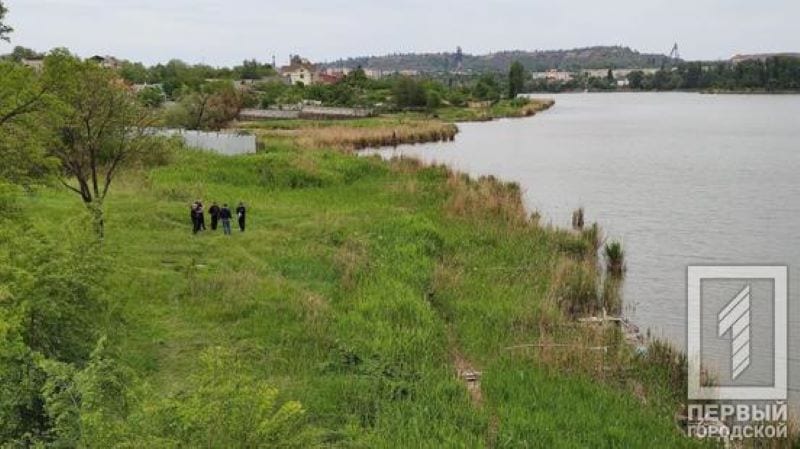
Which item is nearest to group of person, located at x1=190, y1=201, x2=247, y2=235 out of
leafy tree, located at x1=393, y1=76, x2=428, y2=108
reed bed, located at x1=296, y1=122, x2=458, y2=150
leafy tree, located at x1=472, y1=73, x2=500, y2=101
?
reed bed, located at x1=296, y1=122, x2=458, y2=150

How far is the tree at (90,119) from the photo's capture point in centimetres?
1862

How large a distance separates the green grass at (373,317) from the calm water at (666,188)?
9.82ft

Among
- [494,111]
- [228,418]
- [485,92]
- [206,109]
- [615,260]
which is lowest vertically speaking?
[615,260]

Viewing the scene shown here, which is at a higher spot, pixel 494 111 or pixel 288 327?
pixel 494 111

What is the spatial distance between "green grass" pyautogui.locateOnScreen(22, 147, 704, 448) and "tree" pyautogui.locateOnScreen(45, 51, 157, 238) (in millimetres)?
2050

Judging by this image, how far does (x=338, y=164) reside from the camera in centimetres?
3528

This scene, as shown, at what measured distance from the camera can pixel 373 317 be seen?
47.5 feet

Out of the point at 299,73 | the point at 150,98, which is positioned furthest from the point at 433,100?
the point at 299,73

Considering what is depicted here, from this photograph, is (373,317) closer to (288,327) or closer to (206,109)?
(288,327)

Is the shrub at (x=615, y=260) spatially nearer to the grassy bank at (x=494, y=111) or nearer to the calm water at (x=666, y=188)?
the calm water at (x=666, y=188)

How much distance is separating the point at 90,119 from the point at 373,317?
34.0 feet

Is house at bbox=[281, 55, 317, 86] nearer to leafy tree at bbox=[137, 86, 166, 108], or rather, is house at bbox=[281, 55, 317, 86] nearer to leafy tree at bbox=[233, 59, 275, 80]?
leafy tree at bbox=[233, 59, 275, 80]

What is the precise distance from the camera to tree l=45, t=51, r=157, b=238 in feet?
61.1

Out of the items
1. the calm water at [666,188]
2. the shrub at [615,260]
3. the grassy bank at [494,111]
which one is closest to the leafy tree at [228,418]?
the calm water at [666,188]
